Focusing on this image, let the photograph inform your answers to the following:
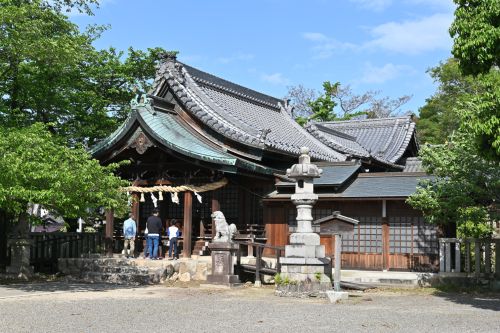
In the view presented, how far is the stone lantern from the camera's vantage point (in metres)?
16.2

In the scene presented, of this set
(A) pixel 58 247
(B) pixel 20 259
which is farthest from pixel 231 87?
(B) pixel 20 259

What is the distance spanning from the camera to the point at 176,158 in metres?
21.7

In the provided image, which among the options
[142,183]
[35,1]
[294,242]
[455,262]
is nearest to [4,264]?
[142,183]

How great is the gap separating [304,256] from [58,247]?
443 inches

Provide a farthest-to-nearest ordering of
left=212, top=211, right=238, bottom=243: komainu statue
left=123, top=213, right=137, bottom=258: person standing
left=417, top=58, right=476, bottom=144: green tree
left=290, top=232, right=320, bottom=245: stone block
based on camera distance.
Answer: left=417, top=58, right=476, bottom=144: green tree
left=123, top=213, right=137, bottom=258: person standing
left=212, top=211, right=238, bottom=243: komainu statue
left=290, top=232, right=320, bottom=245: stone block

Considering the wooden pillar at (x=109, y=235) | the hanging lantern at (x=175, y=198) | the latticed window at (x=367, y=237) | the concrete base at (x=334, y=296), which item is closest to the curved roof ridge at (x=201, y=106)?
the hanging lantern at (x=175, y=198)

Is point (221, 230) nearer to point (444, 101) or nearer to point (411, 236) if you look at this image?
point (411, 236)

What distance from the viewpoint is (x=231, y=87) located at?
27.8 metres

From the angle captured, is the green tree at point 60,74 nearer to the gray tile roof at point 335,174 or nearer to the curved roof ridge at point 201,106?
the curved roof ridge at point 201,106

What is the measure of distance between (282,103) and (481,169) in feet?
51.4

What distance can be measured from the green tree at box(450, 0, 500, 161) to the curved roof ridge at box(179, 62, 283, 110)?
1491 cm

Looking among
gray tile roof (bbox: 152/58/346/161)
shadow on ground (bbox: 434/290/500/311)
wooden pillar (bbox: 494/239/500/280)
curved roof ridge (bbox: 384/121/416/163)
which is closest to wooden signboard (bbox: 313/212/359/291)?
shadow on ground (bbox: 434/290/500/311)

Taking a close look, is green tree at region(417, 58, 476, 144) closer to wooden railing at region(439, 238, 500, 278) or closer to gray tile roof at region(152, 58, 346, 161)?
gray tile roof at region(152, 58, 346, 161)

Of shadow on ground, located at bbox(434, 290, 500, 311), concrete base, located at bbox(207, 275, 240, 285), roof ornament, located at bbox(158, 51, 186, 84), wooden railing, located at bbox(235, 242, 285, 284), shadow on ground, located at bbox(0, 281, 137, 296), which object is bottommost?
shadow on ground, located at bbox(0, 281, 137, 296)
